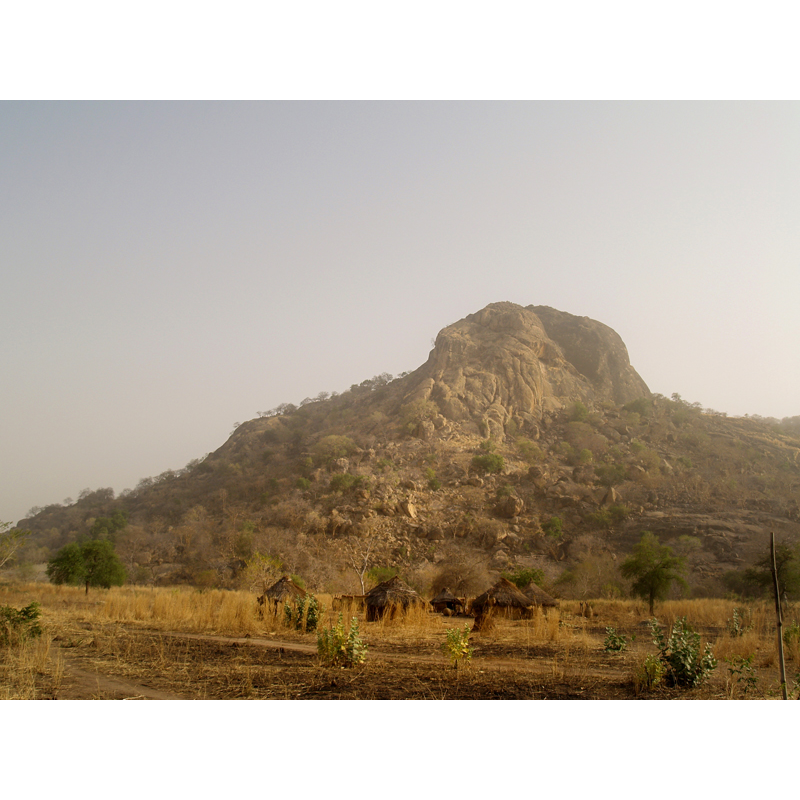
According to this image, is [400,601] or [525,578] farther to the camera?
[525,578]

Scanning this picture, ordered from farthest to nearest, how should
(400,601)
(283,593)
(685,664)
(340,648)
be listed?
1. (283,593)
2. (400,601)
3. (340,648)
4. (685,664)

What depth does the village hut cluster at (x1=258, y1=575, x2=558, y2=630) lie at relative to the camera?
601 inches

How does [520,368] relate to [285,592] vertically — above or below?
above

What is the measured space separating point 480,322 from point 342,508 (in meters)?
35.7

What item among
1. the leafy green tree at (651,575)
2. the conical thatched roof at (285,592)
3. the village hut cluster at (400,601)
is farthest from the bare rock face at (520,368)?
the conical thatched roof at (285,592)

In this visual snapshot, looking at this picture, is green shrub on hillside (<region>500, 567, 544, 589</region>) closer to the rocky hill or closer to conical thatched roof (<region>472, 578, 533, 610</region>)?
the rocky hill

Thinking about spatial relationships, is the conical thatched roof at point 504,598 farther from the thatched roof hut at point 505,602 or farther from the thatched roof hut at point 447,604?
the thatched roof hut at point 447,604

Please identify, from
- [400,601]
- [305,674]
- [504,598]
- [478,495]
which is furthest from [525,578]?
[305,674]

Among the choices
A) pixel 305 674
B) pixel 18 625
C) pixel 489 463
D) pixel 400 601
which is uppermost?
pixel 489 463

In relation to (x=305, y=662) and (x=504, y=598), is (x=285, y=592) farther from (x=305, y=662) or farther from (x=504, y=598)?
(x=305, y=662)

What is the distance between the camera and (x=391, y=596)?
15.9 metres

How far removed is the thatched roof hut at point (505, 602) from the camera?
17.1 meters

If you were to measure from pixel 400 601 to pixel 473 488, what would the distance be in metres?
25.3

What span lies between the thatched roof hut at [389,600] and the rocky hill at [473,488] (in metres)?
5.61
